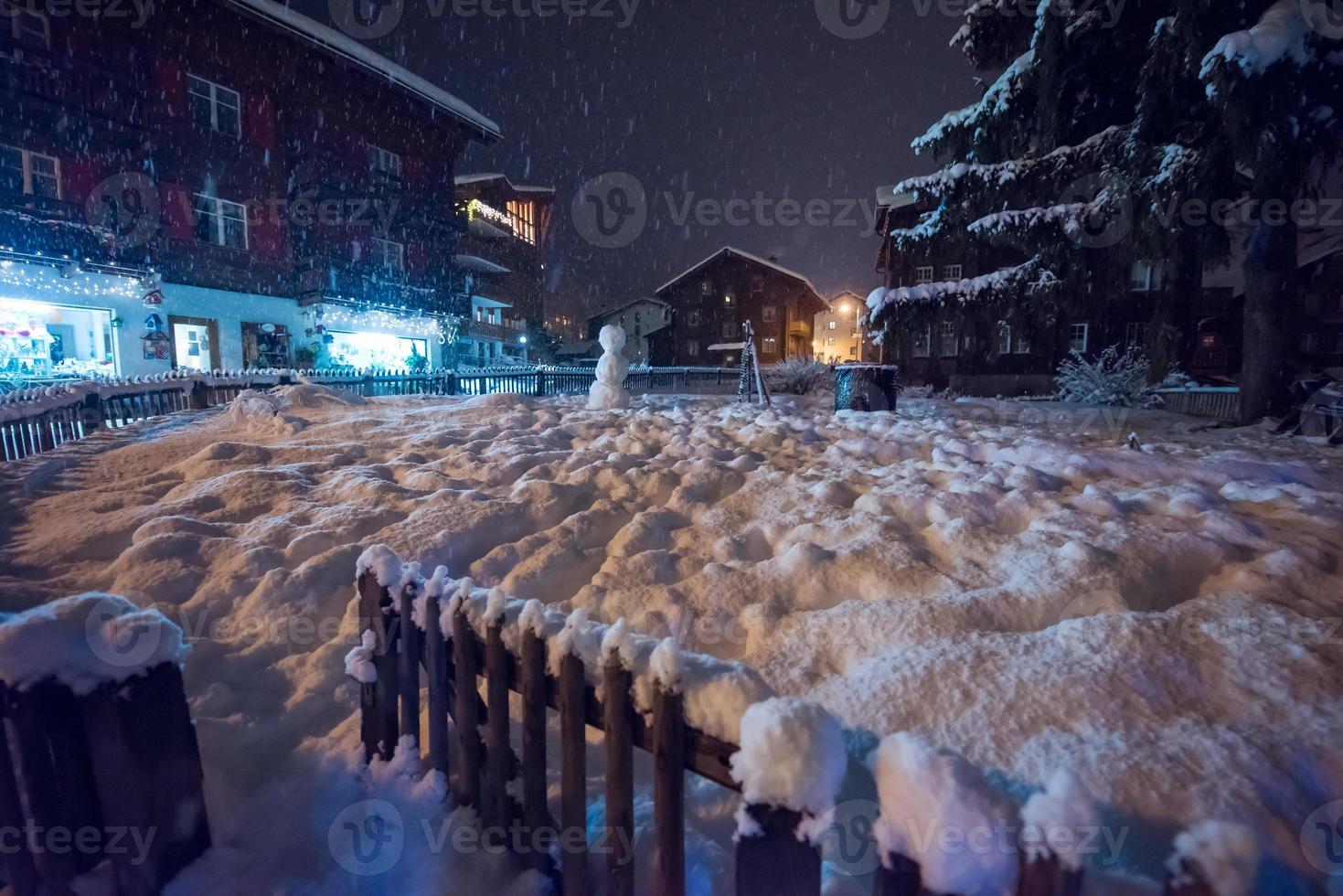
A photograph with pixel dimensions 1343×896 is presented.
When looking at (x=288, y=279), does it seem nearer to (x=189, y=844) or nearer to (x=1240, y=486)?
(x=189, y=844)

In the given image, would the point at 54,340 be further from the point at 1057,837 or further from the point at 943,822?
the point at 1057,837

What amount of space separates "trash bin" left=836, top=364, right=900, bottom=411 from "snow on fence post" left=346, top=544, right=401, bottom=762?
30.5 feet

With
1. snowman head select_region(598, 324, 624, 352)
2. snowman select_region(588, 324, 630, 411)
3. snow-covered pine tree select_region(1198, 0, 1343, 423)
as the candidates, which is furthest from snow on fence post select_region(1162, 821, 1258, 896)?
snow-covered pine tree select_region(1198, 0, 1343, 423)

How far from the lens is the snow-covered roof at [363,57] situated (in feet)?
61.9

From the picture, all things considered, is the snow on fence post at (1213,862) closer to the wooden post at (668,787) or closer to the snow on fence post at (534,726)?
the wooden post at (668,787)

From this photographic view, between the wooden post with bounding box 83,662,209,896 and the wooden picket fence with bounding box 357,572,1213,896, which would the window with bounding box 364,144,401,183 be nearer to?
the wooden picket fence with bounding box 357,572,1213,896

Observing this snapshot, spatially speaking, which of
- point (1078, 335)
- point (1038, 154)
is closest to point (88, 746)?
point (1038, 154)

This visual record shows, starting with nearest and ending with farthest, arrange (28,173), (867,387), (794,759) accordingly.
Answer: (794,759) → (867,387) → (28,173)

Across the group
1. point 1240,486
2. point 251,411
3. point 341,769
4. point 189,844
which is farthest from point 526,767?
point 251,411

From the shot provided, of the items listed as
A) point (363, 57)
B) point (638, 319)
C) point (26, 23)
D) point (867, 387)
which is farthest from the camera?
point (638, 319)

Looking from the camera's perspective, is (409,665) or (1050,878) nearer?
(1050,878)

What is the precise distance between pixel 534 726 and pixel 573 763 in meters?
0.22

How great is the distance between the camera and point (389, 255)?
24.5 metres

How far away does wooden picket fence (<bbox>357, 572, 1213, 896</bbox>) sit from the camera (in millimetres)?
1338
